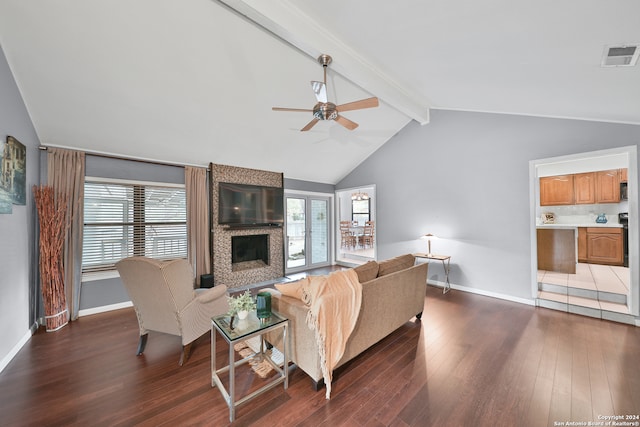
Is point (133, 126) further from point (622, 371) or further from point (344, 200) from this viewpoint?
point (344, 200)

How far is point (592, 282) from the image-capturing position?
393 centimetres

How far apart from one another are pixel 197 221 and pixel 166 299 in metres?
2.33

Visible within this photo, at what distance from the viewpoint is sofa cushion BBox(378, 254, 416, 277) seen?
2.61 m

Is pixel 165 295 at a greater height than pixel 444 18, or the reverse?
pixel 444 18

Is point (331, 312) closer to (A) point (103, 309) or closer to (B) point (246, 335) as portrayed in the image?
(B) point (246, 335)

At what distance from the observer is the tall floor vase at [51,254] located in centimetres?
295

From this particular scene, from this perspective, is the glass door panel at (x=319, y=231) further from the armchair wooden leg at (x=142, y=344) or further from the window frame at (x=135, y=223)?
the armchair wooden leg at (x=142, y=344)

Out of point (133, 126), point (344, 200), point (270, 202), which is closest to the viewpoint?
point (133, 126)

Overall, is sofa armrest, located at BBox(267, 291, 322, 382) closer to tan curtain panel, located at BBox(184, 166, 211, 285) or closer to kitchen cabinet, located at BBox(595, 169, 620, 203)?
tan curtain panel, located at BBox(184, 166, 211, 285)

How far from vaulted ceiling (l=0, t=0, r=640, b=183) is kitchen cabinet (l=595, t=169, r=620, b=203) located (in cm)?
326

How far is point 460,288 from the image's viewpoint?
4.50 m

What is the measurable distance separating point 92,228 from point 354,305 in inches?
158

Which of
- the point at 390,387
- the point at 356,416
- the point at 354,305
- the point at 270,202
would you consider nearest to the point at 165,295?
the point at 354,305

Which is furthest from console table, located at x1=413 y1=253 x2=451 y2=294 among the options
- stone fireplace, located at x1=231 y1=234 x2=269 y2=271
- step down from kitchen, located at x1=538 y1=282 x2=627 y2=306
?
stone fireplace, located at x1=231 y1=234 x2=269 y2=271
